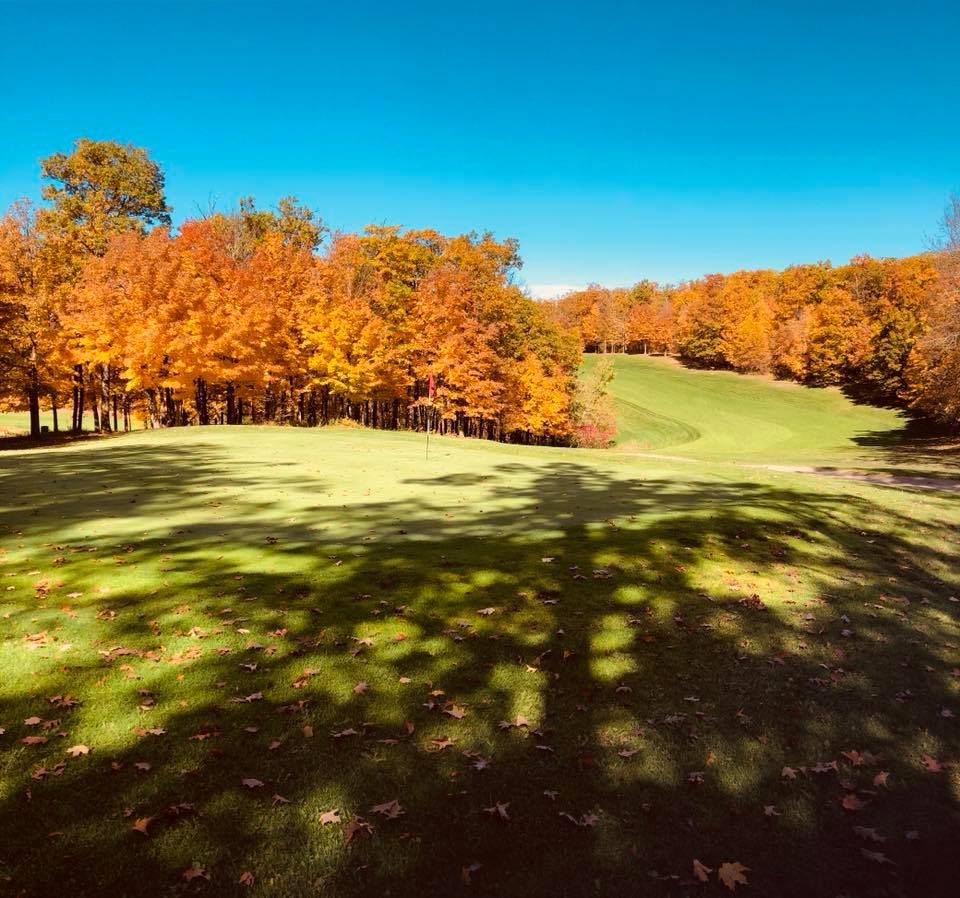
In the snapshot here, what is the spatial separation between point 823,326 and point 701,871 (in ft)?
306

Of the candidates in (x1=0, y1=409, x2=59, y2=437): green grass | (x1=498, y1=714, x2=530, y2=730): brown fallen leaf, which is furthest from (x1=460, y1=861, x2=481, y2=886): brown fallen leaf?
(x1=0, y1=409, x2=59, y2=437): green grass

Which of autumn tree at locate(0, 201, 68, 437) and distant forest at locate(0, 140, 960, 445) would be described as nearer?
autumn tree at locate(0, 201, 68, 437)

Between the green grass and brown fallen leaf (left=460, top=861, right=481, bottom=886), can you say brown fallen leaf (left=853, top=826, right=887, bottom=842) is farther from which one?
the green grass

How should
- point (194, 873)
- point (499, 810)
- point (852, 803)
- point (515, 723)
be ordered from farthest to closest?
point (515, 723), point (852, 803), point (499, 810), point (194, 873)

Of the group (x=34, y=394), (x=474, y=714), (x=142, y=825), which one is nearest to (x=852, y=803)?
(x=474, y=714)

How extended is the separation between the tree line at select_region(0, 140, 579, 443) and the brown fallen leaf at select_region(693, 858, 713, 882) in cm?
2560

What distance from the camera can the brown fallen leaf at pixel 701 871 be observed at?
14.3 ft

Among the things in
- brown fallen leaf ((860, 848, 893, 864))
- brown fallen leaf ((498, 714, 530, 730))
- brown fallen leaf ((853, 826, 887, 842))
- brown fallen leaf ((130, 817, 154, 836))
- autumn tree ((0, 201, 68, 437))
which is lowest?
brown fallen leaf ((860, 848, 893, 864))

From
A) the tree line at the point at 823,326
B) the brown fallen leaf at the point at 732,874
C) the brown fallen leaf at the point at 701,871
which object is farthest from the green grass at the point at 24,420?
the brown fallen leaf at the point at 732,874

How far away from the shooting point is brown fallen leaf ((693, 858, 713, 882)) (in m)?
4.36

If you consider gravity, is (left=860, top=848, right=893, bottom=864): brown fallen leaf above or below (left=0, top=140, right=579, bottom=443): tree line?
below

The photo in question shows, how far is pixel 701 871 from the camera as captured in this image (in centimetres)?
439

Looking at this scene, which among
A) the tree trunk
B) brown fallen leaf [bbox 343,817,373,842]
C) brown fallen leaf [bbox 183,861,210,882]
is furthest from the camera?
the tree trunk

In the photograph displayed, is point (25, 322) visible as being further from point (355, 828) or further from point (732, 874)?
point (732, 874)
